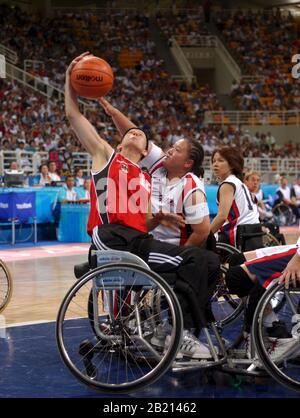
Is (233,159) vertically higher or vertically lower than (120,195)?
higher

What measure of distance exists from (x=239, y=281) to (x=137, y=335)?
676 mm

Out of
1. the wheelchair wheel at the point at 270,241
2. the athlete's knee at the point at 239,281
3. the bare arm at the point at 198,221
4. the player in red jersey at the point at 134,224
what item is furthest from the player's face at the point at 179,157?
the wheelchair wheel at the point at 270,241

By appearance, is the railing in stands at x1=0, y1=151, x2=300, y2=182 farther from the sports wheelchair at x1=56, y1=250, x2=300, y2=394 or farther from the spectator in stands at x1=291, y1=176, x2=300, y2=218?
the sports wheelchair at x1=56, y1=250, x2=300, y2=394

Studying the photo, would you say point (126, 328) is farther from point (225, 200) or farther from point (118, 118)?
point (225, 200)

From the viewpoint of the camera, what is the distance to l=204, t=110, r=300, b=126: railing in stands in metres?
30.0

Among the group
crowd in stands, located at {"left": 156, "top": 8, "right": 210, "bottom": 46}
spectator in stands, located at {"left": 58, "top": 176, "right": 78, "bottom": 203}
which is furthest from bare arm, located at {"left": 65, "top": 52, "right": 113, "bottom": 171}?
crowd in stands, located at {"left": 156, "top": 8, "right": 210, "bottom": 46}

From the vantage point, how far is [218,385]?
14.7 ft

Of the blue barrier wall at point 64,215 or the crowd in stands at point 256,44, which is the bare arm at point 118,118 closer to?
the blue barrier wall at point 64,215

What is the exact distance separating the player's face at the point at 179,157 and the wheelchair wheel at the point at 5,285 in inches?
92.7

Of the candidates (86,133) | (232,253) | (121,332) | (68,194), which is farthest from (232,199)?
(68,194)

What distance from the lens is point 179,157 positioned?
5.00 metres

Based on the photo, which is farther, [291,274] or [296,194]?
[296,194]
